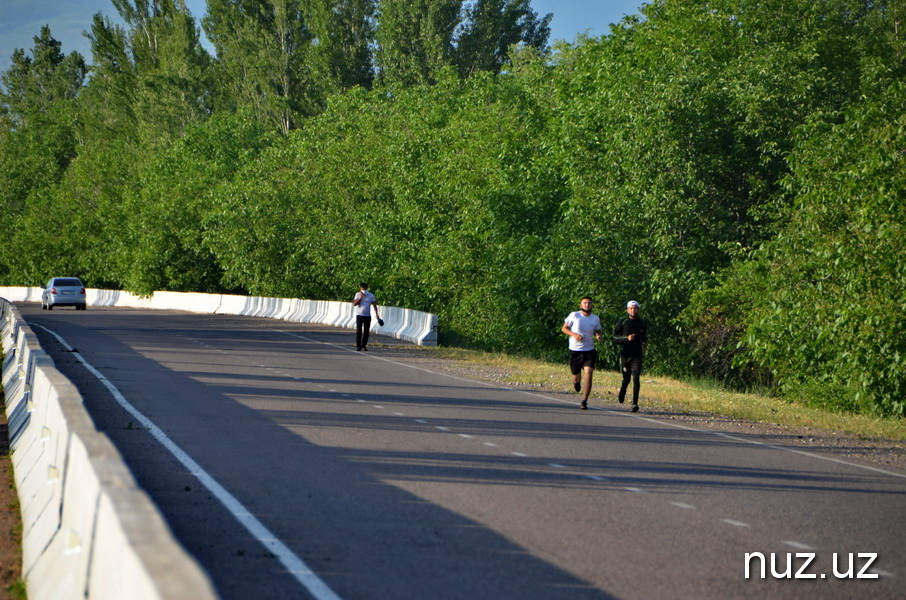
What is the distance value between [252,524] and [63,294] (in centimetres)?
5244

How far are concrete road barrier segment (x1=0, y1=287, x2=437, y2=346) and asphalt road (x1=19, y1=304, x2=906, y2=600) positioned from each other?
16.9 m

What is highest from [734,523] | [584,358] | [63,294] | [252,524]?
[584,358]

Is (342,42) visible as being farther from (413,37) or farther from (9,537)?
(9,537)

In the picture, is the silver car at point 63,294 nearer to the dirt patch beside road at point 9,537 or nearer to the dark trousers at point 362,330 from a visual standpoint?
the dark trousers at point 362,330

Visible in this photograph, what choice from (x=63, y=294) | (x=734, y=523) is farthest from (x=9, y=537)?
(x=63, y=294)

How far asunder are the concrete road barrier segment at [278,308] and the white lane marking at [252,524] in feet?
69.6

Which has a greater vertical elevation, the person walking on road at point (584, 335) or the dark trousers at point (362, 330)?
the person walking on road at point (584, 335)

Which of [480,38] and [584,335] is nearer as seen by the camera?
[584,335]

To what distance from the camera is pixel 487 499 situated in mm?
9078

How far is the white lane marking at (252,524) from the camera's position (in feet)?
20.6

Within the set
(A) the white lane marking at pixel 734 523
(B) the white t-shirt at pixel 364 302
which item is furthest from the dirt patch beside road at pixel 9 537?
(B) the white t-shirt at pixel 364 302

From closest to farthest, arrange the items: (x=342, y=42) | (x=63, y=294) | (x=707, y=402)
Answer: (x=707, y=402)
(x=63, y=294)
(x=342, y=42)

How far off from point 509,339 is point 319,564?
31.2 metres

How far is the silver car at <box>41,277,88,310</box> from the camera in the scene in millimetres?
56188
